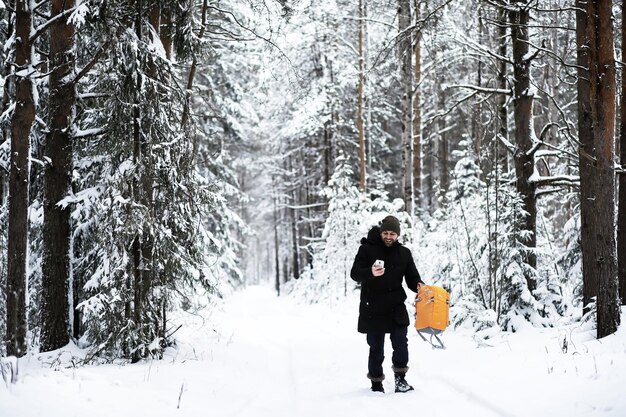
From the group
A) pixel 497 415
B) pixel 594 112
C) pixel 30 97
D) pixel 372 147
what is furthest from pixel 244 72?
pixel 497 415

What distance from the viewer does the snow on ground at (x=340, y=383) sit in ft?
15.2

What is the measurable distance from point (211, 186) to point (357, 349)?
4212 millimetres

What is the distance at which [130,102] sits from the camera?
738cm

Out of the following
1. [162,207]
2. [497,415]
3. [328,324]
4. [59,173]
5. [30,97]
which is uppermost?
[30,97]

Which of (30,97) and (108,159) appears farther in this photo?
(108,159)

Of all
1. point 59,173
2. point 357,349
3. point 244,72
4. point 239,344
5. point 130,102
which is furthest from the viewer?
→ point 244,72

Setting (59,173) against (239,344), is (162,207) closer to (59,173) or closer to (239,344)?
(59,173)

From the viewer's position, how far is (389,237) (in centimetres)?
616

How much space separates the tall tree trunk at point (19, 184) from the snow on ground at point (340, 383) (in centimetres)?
67

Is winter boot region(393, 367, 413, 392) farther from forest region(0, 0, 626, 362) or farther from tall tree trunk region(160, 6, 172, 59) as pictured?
tall tree trunk region(160, 6, 172, 59)

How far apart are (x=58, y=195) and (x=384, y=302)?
580 cm

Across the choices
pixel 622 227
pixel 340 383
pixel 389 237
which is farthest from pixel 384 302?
pixel 622 227

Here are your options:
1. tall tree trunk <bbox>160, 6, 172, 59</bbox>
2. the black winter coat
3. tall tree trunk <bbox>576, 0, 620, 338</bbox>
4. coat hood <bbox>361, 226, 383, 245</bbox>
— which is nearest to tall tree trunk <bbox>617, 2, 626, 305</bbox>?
tall tree trunk <bbox>576, 0, 620, 338</bbox>

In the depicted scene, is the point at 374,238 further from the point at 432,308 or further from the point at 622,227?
the point at 622,227
